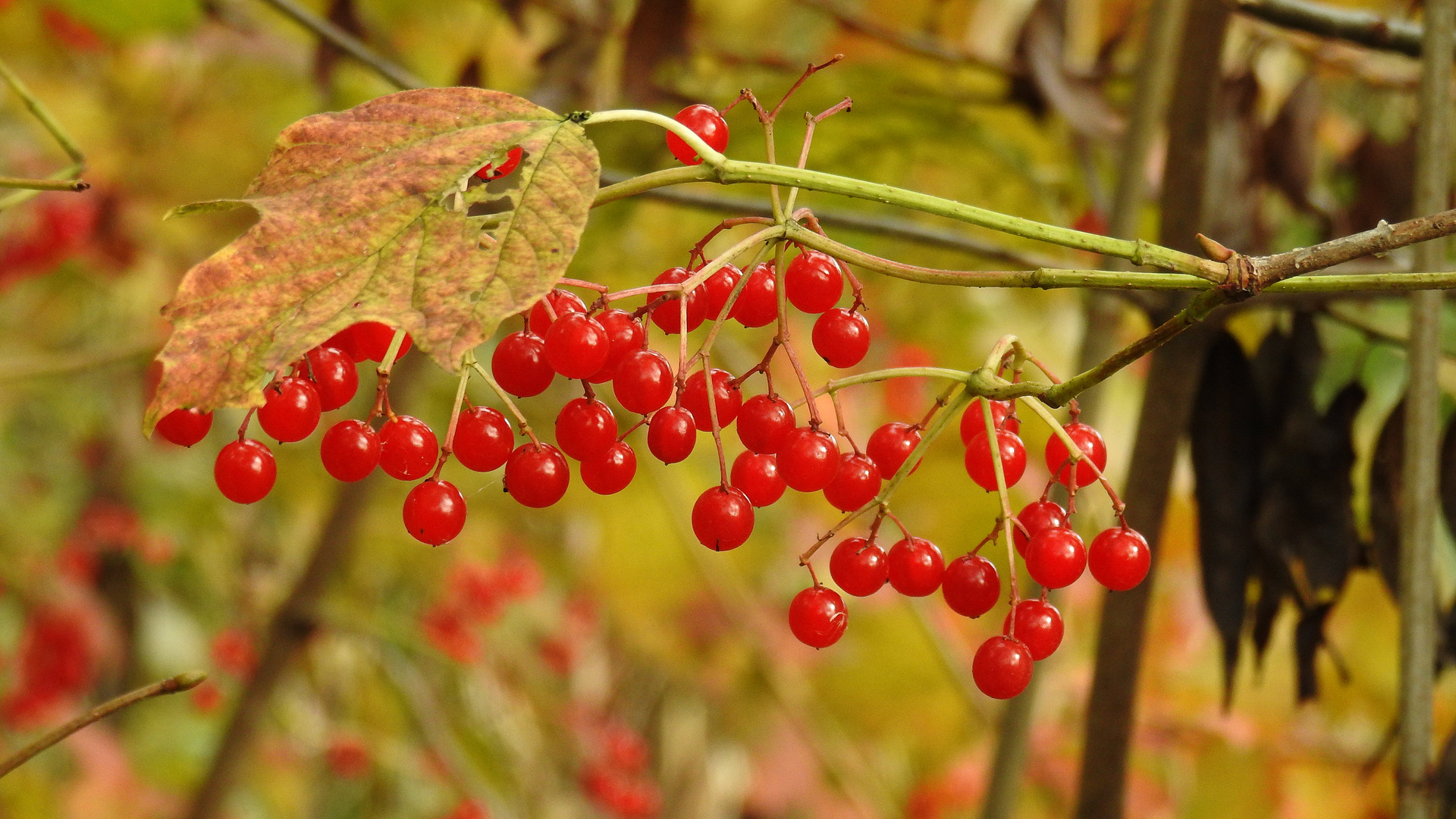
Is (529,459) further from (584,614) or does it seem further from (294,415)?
(584,614)

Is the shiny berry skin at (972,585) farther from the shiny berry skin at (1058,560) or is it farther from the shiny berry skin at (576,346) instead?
the shiny berry skin at (576,346)

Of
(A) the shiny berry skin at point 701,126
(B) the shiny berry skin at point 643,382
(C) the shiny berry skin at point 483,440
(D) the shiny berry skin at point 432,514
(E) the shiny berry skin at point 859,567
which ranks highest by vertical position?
(A) the shiny berry skin at point 701,126

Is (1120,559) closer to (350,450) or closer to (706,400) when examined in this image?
(706,400)

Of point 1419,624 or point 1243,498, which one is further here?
point 1243,498

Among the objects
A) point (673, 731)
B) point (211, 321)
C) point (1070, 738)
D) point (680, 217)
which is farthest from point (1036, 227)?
point (673, 731)

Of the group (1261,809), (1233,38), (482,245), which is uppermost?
(1233,38)

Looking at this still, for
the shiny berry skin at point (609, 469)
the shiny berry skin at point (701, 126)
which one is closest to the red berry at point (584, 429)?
the shiny berry skin at point (609, 469)

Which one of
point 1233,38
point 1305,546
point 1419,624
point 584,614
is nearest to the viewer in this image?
point 1419,624
